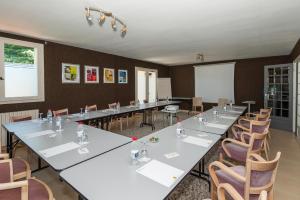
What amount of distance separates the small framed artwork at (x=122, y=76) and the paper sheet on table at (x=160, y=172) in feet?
18.1

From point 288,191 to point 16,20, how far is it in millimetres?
5023

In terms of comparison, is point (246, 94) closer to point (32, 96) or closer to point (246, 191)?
point (246, 191)

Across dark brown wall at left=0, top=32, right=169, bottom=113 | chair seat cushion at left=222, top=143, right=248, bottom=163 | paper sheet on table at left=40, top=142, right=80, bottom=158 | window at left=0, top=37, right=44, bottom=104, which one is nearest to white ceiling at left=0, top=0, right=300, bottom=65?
window at left=0, top=37, right=44, bottom=104

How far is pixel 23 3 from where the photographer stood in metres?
2.45

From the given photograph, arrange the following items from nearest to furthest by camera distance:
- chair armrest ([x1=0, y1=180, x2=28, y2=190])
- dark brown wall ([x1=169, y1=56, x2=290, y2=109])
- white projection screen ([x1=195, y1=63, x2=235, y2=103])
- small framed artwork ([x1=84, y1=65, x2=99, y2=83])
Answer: chair armrest ([x1=0, y1=180, x2=28, y2=190]), small framed artwork ([x1=84, y1=65, x2=99, y2=83]), dark brown wall ([x1=169, y1=56, x2=290, y2=109]), white projection screen ([x1=195, y1=63, x2=235, y2=103])

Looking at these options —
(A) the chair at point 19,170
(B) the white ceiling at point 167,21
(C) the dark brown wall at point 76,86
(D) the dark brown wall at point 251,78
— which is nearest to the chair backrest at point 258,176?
(B) the white ceiling at point 167,21

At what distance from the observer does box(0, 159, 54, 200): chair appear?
1.08 m

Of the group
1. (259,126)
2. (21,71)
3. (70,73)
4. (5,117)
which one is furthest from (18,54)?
(259,126)

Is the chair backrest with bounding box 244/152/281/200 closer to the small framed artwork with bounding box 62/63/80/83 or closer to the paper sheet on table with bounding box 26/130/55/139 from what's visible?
the paper sheet on table with bounding box 26/130/55/139

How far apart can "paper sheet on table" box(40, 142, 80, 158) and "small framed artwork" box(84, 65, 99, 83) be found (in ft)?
13.0

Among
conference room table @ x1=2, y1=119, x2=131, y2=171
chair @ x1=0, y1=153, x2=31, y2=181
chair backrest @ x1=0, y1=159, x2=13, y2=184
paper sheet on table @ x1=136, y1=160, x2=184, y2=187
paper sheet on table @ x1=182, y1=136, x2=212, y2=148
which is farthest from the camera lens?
paper sheet on table @ x1=182, y1=136, x2=212, y2=148

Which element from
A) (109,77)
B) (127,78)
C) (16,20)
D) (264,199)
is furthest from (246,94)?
(16,20)

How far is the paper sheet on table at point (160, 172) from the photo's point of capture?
1239mm

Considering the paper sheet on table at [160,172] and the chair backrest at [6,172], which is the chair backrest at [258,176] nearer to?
the paper sheet on table at [160,172]
